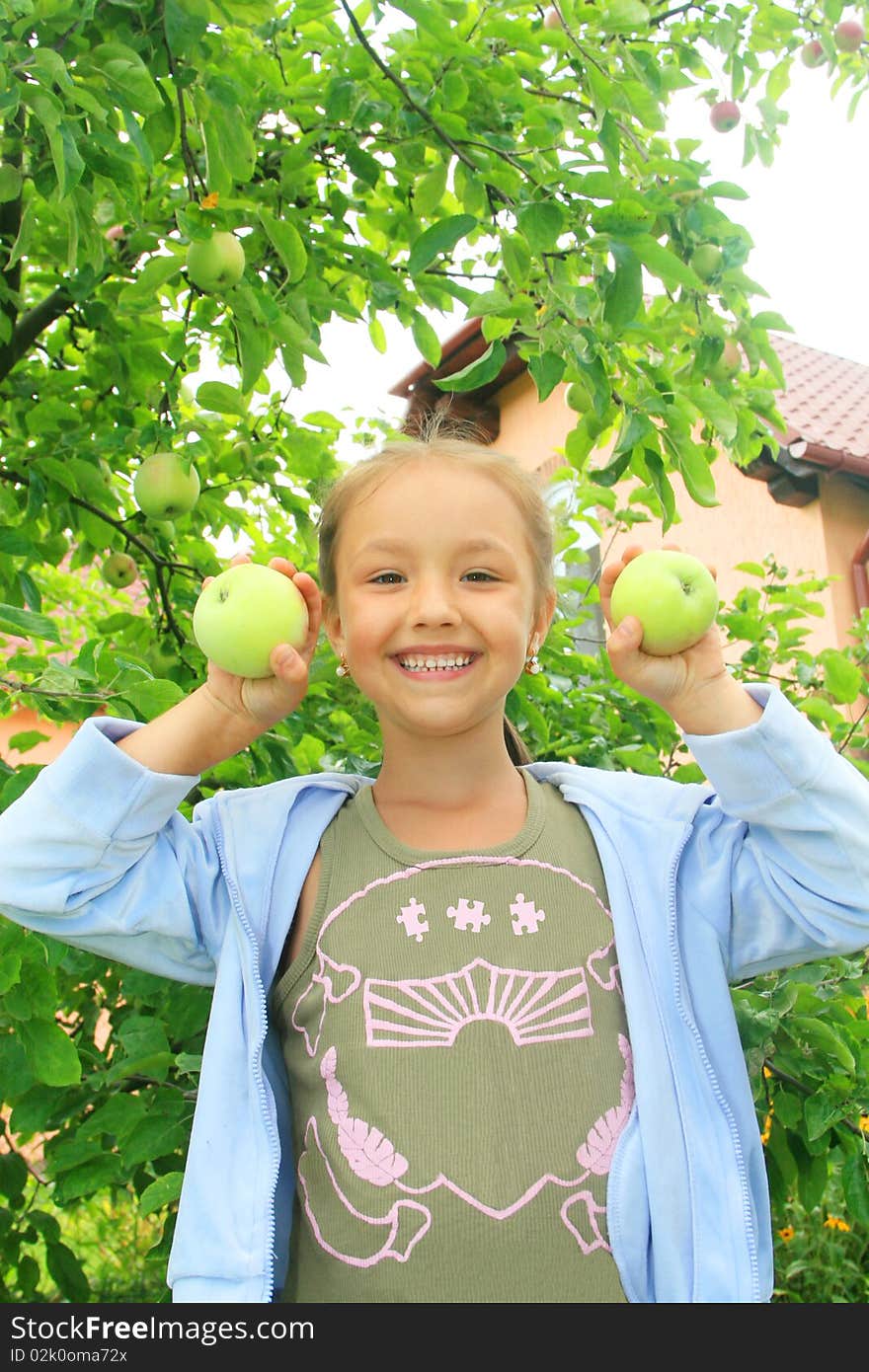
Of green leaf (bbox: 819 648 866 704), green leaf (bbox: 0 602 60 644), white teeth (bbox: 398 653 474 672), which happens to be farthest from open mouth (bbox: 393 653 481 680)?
green leaf (bbox: 819 648 866 704)

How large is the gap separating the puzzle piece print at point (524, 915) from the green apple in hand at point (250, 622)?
0.40 m

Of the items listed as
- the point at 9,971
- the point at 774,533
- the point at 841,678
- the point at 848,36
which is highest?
the point at 774,533

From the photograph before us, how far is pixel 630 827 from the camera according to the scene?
Result: 1.40m

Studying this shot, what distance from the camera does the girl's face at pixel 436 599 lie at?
1.36 metres

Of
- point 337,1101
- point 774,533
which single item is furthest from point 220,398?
point 774,533

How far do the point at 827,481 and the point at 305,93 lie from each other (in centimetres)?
484

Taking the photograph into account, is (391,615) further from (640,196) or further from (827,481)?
(827,481)

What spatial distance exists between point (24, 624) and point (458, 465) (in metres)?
0.59

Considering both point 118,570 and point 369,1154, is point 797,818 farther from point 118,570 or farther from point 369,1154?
point 118,570

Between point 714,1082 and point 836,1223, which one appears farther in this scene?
point 836,1223

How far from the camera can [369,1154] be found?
1.20 metres

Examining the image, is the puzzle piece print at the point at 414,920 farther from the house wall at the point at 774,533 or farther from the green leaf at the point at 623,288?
the house wall at the point at 774,533

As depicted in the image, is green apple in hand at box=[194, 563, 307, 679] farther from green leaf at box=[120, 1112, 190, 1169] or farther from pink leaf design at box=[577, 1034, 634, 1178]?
green leaf at box=[120, 1112, 190, 1169]

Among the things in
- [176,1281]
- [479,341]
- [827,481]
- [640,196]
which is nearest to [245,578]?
[176,1281]
